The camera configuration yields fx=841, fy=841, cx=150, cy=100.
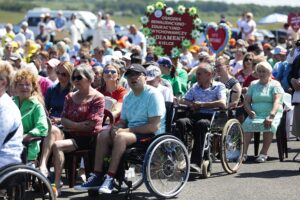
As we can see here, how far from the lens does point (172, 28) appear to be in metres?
16.8

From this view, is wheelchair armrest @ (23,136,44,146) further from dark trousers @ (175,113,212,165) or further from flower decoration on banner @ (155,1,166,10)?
flower decoration on banner @ (155,1,166,10)

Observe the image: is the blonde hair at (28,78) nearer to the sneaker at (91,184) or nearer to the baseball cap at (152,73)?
the sneaker at (91,184)

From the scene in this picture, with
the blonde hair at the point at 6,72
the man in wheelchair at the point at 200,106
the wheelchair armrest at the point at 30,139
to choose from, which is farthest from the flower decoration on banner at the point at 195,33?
the blonde hair at the point at 6,72

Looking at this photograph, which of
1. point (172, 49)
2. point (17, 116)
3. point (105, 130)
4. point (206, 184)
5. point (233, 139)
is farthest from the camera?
point (172, 49)

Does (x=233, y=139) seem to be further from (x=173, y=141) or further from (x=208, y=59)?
(x=208, y=59)

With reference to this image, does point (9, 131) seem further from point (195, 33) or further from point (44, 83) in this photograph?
point (195, 33)

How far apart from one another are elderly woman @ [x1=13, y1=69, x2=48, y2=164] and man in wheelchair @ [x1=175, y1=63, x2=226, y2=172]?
7.49 feet

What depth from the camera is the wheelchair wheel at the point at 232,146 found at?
1092 cm

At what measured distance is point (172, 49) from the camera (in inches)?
655

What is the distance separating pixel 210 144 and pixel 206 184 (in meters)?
0.76

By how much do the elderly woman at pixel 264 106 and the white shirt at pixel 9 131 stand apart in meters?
5.32

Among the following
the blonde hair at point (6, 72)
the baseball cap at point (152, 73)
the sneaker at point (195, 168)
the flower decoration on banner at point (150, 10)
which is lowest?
the sneaker at point (195, 168)

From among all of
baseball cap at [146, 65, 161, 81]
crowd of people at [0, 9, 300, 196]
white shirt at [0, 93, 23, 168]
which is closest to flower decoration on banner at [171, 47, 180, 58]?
crowd of people at [0, 9, 300, 196]

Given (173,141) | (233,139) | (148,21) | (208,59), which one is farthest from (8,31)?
(173,141)
